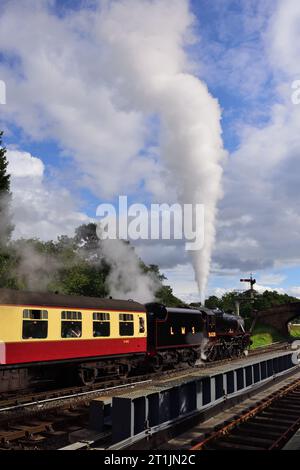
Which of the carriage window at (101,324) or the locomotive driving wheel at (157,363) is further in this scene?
the locomotive driving wheel at (157,363)

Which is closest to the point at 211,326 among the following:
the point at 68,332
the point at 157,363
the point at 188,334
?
the point at 188,334

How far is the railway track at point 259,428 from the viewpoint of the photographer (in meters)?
9.43

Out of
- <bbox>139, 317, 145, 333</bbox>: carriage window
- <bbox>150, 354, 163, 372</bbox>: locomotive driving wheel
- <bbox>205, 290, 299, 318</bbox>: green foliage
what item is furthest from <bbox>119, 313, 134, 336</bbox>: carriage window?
<bbox>205, 290, 299, 318</bbox>: green foliage

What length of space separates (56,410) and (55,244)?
Result: 2034 inches

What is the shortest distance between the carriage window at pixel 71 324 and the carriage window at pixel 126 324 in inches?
115

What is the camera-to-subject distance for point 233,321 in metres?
30.5

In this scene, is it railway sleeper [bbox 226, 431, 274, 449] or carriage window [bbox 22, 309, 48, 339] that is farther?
carriage window [bbox 22, 309, 48, 339]

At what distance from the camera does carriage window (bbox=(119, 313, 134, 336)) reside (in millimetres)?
19031

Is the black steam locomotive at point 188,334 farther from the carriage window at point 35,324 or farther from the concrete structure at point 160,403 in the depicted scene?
the carriage window at point 35,324

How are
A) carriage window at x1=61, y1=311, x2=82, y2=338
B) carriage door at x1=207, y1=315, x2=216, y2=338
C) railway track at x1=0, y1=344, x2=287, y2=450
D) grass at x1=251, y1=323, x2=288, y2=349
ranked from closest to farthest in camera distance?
railway track at x1=0, y1=344, x2=287, y2=450
carriage window at x1=61, y1=311, x2=82, y2=338
carriage door at x1=207, y1=315, x2=216, y2=338
grass at x1=251, y1=323, x2=288, y2=349

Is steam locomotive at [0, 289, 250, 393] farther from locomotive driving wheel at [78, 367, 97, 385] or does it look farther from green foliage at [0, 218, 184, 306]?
green foliage at [0, 218, 184, 306]

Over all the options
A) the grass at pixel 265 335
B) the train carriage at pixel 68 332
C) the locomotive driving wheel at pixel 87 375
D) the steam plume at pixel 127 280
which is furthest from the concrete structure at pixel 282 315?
the locomotive driving wheel at pixel 87 375

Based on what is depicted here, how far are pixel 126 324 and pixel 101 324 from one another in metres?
2.05

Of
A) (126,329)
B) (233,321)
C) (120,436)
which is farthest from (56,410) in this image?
(233,321)
